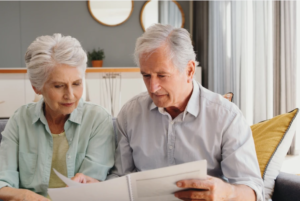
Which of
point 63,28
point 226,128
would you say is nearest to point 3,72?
point 63,28

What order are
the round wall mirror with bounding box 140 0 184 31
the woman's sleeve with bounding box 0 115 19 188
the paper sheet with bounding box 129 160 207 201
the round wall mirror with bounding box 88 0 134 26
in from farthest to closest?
the round wall mirror with bounding box 140 0 184 31
the round wall mirror with bounding box 88 0 134 26
the woman's sleeve with bounding box 0 115 19 188
the paper sheet with bounding box 129 160 207 201

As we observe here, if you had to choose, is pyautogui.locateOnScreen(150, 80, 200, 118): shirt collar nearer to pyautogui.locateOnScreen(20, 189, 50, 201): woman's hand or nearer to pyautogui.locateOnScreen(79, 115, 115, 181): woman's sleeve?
pyautogui.locateOnScreen(79, 115, 115, 181): woman's sleeve

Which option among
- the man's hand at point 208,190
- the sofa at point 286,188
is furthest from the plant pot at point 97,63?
the man's hand at point 208,190

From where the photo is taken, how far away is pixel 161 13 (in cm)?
653

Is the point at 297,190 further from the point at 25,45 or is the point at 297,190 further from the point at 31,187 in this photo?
the point at 25,45

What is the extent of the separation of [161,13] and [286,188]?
17.3 feet

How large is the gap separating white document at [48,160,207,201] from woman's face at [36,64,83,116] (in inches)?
16.8

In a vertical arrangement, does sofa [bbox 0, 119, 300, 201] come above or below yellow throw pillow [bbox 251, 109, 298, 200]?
below

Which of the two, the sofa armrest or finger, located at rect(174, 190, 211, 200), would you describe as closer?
finger, located at rect(174, 190, 211, 200)

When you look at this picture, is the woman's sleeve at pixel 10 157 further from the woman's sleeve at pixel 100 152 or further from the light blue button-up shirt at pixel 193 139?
the light blue button-up shirt at pixel 193 139

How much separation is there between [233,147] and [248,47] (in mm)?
3107

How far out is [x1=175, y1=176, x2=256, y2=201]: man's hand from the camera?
1.26 meters

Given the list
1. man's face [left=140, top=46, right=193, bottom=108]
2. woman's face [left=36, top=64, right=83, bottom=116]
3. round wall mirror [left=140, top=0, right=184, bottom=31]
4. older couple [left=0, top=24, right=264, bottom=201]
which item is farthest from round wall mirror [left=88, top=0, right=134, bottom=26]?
man's face [left=140, top=46, right=193, bottom=108]

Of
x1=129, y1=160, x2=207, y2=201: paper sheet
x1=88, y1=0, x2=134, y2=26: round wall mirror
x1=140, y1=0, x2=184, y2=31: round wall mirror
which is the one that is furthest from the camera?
x1=140, y1=0, x2=184, y2=31: round wall mirror
